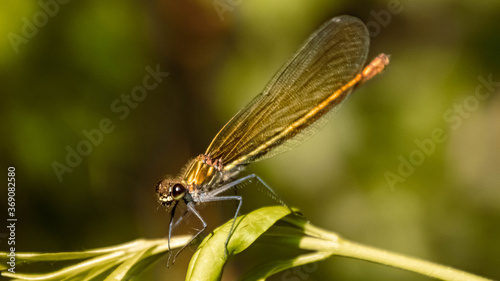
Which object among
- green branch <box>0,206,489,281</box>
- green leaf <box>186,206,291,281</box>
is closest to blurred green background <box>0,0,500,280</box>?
green branch <box>0,206,489,281</box>

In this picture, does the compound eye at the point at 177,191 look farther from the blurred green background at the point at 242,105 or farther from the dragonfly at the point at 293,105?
the blurred green background at the point at 242,105

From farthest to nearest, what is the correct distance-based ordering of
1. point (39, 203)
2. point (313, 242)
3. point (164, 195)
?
point (39, 203), point (164, 195), point (313, 242)

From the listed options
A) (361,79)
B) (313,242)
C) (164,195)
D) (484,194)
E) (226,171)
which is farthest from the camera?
(484,194)

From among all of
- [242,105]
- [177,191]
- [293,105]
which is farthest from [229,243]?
[242,105]

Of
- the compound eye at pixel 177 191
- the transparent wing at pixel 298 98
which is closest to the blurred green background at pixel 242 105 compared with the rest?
the transparent wing at pixel 298 98

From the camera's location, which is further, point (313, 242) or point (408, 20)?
point (408, 20)

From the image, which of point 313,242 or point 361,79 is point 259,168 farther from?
point 313,242

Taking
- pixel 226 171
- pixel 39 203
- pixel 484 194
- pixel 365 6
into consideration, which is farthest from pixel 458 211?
pixel 39 203

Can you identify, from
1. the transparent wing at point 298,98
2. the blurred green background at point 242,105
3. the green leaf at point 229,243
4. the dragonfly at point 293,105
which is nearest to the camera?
the green leaf at point 229,243
